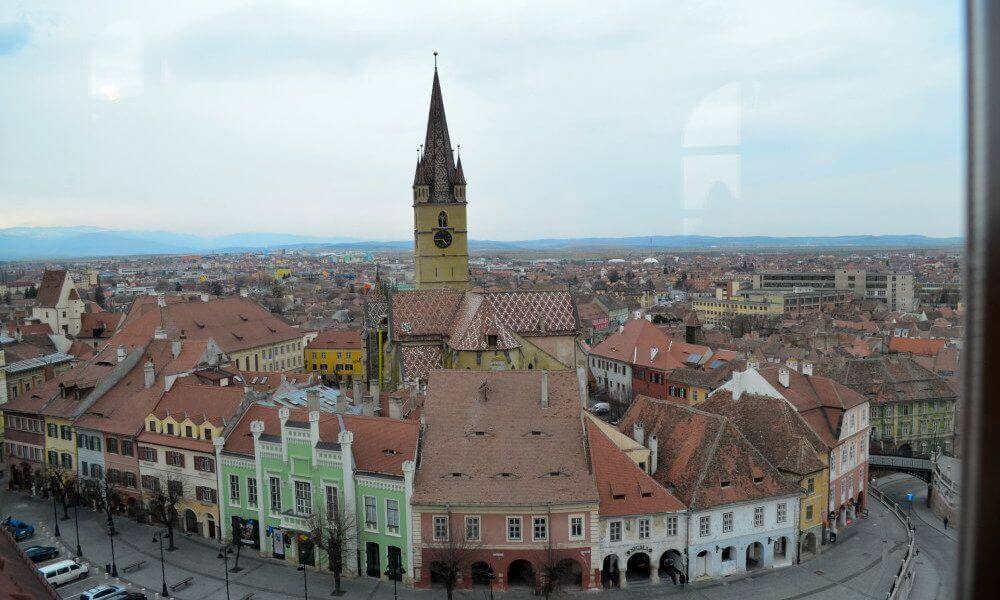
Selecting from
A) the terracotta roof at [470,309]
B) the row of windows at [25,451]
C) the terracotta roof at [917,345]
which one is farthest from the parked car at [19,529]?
the terracotta roof at [917,345]

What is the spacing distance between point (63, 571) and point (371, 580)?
10.9 m

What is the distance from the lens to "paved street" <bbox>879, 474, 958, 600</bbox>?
24438 mm

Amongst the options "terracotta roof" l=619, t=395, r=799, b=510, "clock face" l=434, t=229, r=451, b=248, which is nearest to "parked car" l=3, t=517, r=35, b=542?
"terracotta roof" l=619, t=395, r=799, b=510

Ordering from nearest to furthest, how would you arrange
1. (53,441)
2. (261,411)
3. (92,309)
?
(261,411) → (53,441) → (92,309)

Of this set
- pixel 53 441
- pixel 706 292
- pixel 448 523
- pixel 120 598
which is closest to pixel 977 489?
pixel 448 523

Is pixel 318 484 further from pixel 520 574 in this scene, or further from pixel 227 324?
pixel 227 324

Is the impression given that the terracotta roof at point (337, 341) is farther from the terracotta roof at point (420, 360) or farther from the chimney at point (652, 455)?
the chimney at point (652, 455)

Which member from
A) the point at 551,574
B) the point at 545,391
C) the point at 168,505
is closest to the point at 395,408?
→ the point at 545,391

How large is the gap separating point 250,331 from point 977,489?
6007cm

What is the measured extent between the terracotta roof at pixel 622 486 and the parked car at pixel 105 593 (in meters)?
16.2

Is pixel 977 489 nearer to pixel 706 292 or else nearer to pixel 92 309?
pixel 92 309

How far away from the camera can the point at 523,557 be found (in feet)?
82.2

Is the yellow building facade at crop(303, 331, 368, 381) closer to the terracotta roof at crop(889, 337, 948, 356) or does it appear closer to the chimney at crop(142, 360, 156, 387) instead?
the chimney at crop(142, 360, 156, 387)

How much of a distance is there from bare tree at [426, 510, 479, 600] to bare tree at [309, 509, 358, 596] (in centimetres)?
295
